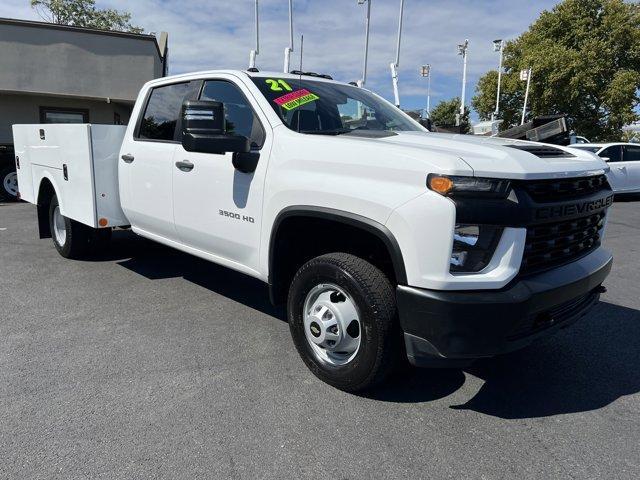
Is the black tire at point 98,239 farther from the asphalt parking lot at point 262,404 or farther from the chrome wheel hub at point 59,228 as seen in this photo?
the asphalt parking lot at point 262,404

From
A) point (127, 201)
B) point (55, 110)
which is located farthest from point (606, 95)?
point (127, 201)

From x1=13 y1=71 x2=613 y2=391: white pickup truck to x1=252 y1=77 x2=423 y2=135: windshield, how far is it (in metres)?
0.01

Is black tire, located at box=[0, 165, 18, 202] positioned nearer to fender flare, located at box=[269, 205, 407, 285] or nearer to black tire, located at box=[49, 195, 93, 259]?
black tire, located at box=[49, 195, 93, 259]

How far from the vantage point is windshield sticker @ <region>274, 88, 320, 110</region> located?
11.6ft

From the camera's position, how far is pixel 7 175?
11.6 m

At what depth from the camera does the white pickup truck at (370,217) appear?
2.41m

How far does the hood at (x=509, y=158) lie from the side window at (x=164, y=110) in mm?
2027

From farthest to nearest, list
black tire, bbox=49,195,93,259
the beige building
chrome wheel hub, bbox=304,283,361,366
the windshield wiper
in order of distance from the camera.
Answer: the beige building
black tire, bbox=49,195,93,259
the windshield wiper
chrome wheel hub, bbox=304,283,361,366

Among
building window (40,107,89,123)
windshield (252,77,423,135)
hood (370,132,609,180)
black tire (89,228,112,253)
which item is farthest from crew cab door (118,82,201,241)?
building window (40,107,89,123)

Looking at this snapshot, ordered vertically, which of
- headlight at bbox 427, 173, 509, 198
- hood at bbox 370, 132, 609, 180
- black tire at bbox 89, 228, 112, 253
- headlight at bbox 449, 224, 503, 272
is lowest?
black tire at bbox 89, 228, 112, 253

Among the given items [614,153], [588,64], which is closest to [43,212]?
[614,153]

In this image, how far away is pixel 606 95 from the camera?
30.5m

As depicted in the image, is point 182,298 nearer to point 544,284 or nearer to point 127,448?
point 127,448

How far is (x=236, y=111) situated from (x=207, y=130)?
689 mm
